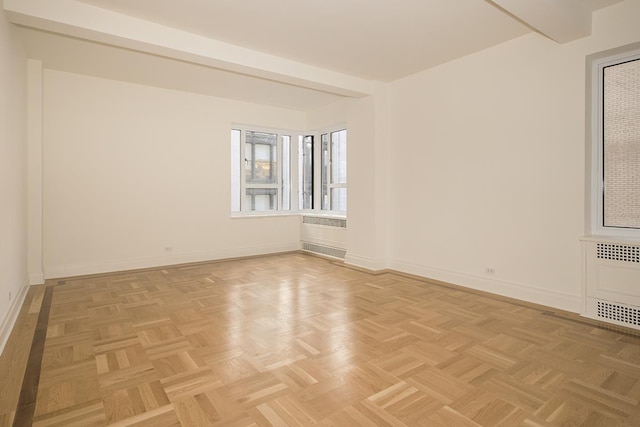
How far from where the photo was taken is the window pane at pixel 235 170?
6.51 m

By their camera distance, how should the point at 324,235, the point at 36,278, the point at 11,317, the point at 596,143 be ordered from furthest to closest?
the point at 324,235, the point at 36,278, the point at 596,143, the point at 11,317

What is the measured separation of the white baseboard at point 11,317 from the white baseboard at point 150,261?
842 millimetres

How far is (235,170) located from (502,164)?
14.5 ft

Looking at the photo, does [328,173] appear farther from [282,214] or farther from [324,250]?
[324,250]

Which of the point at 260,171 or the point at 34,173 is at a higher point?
the point at 260,171

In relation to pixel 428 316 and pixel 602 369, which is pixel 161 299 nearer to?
pixel 428 316

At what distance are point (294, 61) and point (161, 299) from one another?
315 cm

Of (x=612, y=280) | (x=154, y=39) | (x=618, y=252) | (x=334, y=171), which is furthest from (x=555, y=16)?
(x=334, y=171)

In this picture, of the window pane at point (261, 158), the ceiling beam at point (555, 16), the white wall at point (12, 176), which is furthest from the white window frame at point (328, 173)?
the white wall at point (12, 176)

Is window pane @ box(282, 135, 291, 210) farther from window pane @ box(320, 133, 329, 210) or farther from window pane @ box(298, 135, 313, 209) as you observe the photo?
window pane @ box(320, 133, 329, 210)

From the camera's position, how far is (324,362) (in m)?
2.43

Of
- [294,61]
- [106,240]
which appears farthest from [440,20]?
[106,240]

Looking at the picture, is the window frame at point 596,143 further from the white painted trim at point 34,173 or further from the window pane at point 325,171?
the white painted trim at point 34,173

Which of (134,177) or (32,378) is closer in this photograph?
(32,378)
